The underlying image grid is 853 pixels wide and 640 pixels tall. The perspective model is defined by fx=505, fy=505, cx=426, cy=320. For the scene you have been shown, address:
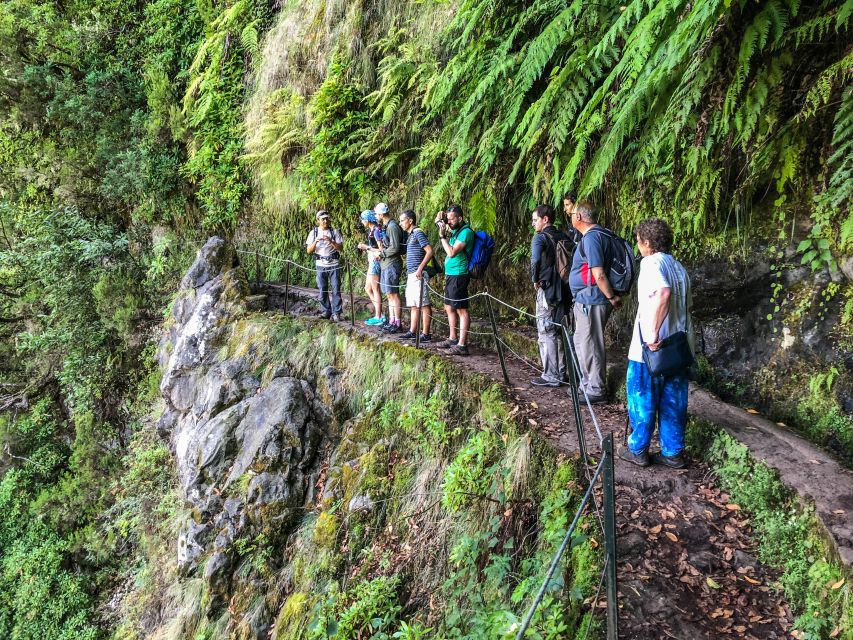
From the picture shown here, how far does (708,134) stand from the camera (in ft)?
14.5

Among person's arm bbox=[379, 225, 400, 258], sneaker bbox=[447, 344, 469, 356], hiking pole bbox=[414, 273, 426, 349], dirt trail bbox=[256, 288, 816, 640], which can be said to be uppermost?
person's arm bbox=[379, 225, 400, 258]

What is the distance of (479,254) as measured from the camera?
6.41m

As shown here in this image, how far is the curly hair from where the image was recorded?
12.3ft

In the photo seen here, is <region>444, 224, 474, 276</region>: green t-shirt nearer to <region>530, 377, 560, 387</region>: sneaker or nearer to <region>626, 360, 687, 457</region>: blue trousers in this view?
<region>530, 377, 560, 387</region>: sneaker

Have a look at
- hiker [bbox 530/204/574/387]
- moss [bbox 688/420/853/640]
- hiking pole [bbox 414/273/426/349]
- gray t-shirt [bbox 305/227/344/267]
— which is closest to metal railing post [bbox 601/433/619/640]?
moss [bbox 688/420/853/640]

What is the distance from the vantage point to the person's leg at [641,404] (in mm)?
3844

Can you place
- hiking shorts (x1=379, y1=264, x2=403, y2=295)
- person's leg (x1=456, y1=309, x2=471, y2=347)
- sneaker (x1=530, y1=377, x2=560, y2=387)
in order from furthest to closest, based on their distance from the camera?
hiking shorts (x1=379, y1=264, x2=403, y2=295), person's leg (x1=456, y1=309, x2=471, y2=347), sneaker (x1=530, y1=377, x2=560, y2=387)

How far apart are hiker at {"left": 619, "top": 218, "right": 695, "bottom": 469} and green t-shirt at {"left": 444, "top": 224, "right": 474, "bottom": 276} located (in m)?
2.69

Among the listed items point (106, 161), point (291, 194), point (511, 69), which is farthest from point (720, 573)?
point (106, 161)

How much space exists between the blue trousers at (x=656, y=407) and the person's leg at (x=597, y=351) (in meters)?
0.99

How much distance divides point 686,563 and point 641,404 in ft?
3.78

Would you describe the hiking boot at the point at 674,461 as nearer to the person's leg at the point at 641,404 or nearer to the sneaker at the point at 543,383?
the person's leg at the point at 641,404

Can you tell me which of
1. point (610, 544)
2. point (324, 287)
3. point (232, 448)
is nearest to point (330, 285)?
point (324, 287)

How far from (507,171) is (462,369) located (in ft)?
9.91
